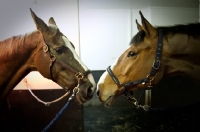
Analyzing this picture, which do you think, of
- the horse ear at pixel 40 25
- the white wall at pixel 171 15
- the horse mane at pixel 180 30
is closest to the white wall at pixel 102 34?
the white wall at pixel 171 15

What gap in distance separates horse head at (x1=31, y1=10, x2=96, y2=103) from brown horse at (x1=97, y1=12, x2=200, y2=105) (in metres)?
0.15

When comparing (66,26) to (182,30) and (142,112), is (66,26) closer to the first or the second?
(182,30)

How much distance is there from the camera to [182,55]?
1247 millimetres

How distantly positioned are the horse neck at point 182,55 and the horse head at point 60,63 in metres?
0.61

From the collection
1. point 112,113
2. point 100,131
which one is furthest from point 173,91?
point 100,131

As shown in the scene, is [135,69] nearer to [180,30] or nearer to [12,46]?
[180,30]

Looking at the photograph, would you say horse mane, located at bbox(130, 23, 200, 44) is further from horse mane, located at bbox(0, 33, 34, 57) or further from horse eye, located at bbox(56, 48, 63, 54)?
horse mane, located at bbox(0, 33, 34, 57)

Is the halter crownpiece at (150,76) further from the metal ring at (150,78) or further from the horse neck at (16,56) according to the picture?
the horse neck at (16,56)

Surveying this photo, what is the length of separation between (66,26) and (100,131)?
60.0 inches

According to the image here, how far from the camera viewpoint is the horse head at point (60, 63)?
1.31 metres

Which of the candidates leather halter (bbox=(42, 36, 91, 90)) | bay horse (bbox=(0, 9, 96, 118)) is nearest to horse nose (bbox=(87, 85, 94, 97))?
bay horse (bbox=(0, 9, 96, 118))

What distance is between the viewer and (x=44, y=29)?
134 cm

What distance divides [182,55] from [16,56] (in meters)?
1.27

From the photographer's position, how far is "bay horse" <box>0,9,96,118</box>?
1.32m
